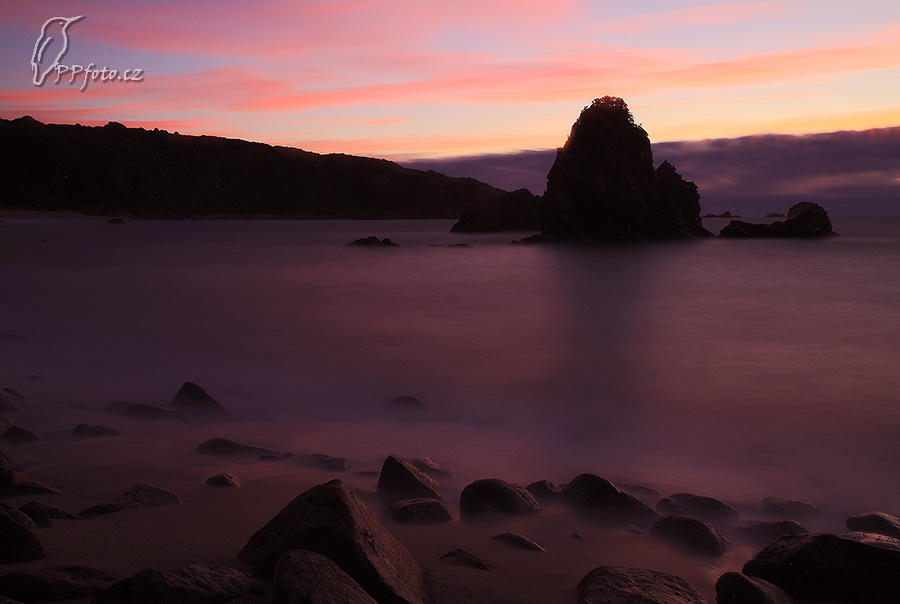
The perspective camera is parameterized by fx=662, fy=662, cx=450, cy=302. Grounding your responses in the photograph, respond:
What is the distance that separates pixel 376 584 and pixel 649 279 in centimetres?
2162

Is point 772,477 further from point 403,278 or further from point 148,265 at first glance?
point 148,265

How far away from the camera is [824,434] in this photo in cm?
608

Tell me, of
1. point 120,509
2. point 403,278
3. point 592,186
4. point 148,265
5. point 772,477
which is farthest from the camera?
point 592,186

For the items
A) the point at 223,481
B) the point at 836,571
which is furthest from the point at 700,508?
the point at 223,481

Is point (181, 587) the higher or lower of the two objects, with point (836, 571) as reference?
higher

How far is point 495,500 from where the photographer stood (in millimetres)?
3893

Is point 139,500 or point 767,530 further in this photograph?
point 767,530

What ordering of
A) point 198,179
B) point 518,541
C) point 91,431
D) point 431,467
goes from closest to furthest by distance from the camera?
point 518,541 < point 431,467 < point 91,431 < point 198,179

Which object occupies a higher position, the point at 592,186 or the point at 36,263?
the point at 592,186

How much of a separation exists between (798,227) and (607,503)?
172ft

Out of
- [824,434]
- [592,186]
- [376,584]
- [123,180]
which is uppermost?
[123,180]

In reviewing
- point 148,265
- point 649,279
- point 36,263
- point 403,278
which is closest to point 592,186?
point 649,279

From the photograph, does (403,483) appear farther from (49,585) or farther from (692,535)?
(49,585)

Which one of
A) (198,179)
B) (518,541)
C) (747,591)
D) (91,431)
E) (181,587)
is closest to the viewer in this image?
(181,587)
